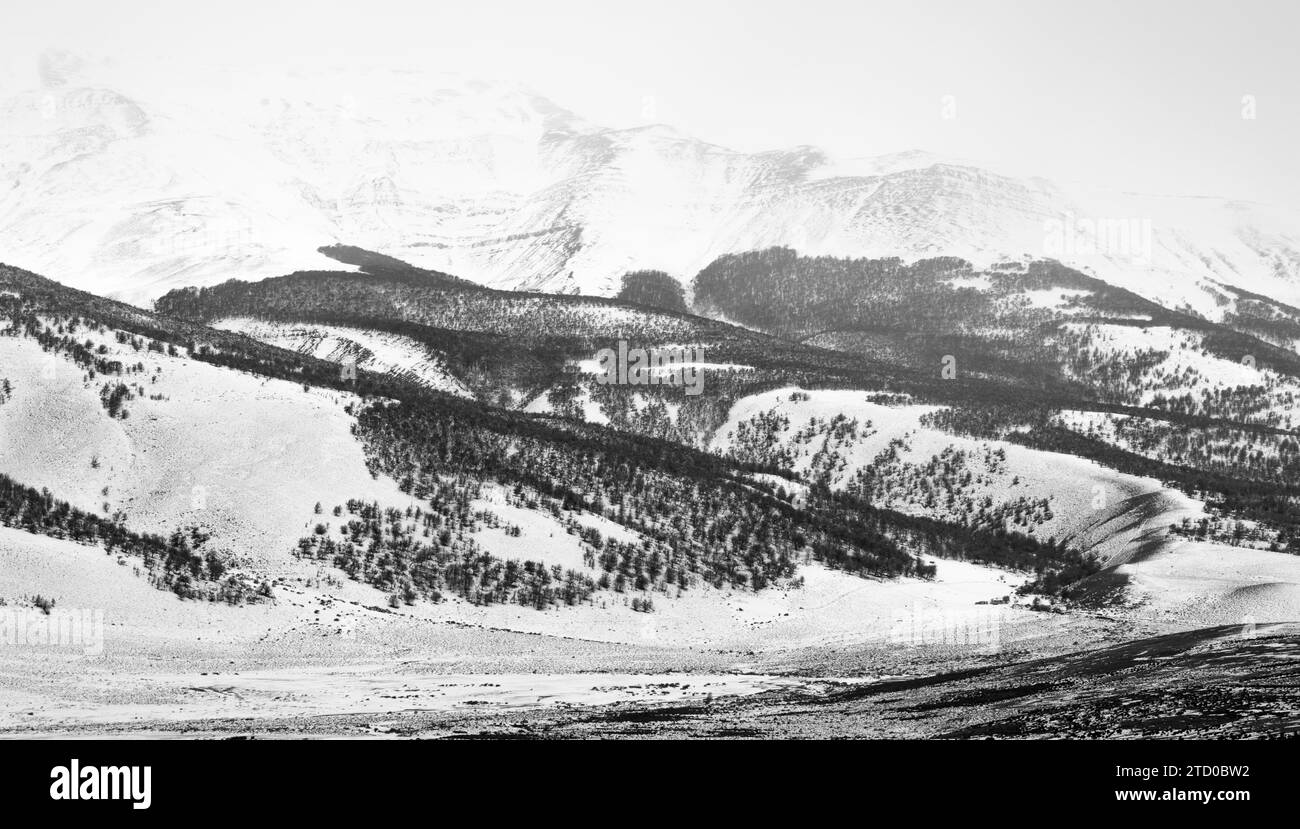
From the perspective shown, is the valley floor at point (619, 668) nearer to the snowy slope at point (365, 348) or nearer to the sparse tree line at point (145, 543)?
the sparse tree line at point (145, 543)

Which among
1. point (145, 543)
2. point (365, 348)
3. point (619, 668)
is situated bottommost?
point (619, 668)

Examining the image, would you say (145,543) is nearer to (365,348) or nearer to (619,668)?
(619,668)

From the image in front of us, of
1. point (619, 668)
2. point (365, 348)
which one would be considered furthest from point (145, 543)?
point (365, 348)

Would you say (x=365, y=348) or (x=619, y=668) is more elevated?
(x=365, y=348)

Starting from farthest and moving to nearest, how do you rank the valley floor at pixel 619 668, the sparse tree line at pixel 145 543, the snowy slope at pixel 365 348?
1. the snowy slope at pixel 365 348
2. the sparse tree line at pixel 145 543
3. the valley floor at pixel 619 668

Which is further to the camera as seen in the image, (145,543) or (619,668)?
(145,543)

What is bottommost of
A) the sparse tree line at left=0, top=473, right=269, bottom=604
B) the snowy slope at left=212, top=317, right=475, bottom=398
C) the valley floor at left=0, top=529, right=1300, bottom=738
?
the valley floor at left=0, top=529, right=1300, bottom=738

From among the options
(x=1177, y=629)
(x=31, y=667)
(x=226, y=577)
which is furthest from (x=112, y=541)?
(x=1177, y=629)

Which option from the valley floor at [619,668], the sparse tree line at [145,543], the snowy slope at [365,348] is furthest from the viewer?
the snowy slope at [365,348]

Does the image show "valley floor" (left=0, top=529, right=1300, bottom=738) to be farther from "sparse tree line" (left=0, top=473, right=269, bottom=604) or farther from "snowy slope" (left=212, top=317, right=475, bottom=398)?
"snowy slope" (left=212, top=317, right=475, bottom=398)

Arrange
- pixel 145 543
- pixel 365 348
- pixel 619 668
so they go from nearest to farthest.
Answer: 1. pixel 619 668
2. pixel 145 543
3. pixel 365 348

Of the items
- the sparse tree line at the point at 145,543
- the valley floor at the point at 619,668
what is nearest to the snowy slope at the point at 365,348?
the sparse tree line at the point at 145,543

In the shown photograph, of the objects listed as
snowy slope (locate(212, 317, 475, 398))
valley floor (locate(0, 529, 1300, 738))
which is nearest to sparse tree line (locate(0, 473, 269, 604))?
valley floor (locate(0, 529, 1300, 738))
